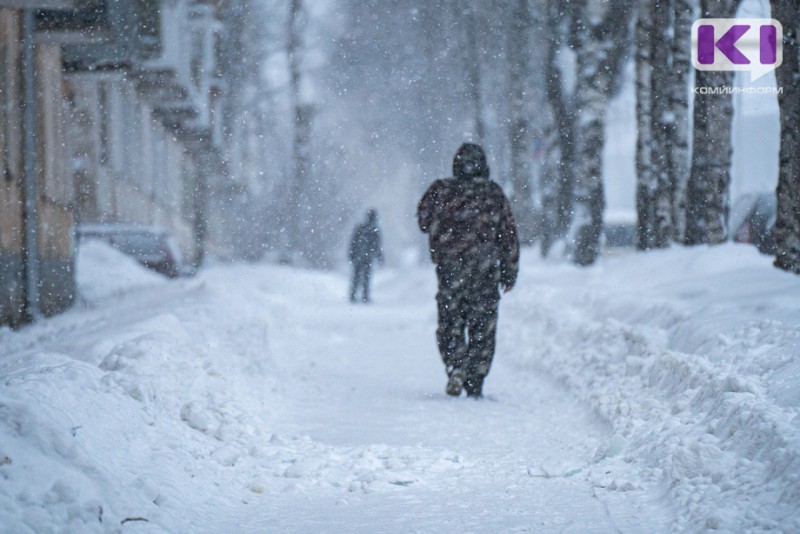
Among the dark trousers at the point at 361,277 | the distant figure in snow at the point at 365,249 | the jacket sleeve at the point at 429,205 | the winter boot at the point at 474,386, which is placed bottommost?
the dark trousers at the point at 361,277

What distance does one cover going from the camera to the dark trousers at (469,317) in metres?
7.59

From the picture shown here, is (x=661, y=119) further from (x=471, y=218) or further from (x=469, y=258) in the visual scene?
(x=469, y=258)

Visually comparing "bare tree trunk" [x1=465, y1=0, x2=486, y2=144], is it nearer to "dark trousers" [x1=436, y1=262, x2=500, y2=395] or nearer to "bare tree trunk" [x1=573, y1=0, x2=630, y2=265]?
"bare tree trunk" [x1=573, y1=0, x2=630, y2=265]

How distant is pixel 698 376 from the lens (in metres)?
5.29

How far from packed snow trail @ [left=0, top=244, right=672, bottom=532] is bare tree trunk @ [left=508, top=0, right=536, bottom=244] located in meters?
15.7

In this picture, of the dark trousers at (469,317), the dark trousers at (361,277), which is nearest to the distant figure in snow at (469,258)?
the dark trousers at (469,317)

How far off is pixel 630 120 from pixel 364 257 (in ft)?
58.2

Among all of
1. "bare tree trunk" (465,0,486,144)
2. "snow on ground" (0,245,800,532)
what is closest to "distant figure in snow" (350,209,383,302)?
"bare tree trunk" (465,0,486,144)

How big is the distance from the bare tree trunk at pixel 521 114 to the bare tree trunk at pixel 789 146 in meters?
15.5

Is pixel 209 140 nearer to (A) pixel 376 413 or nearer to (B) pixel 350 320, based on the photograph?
(B) pixel 350 320

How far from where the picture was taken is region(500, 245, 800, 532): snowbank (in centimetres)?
385

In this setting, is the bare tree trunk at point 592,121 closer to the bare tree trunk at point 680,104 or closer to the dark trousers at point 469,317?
the bare tree trunk at point 680,104

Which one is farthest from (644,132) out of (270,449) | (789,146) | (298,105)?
(298,105)

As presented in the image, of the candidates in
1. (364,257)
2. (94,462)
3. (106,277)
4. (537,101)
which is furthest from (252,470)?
(537,101)
